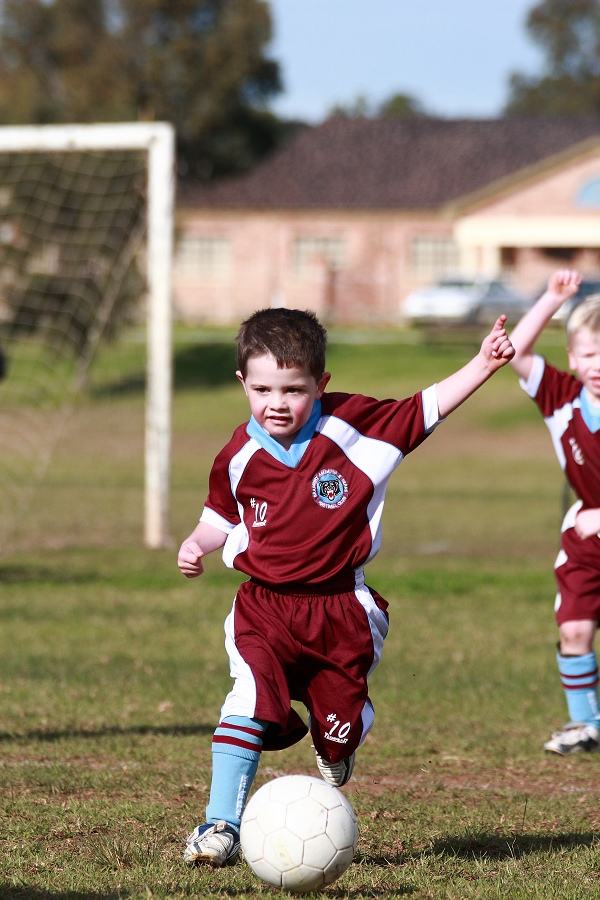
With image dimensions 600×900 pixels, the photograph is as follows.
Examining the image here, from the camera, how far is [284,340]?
4379 mm

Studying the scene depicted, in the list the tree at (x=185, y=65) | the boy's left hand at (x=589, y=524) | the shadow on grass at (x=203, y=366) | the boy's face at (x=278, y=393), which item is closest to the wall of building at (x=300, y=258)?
the tree at (x=185, y=65)

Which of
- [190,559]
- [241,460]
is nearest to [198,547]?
[190,559]

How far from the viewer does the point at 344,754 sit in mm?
4605

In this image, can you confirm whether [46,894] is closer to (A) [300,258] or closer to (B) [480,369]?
(B) [480,369]

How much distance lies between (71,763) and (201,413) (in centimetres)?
2470

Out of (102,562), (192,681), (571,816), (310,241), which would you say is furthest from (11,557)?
(310,241)

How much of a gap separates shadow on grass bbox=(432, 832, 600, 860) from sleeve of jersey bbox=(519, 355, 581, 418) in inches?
80.5

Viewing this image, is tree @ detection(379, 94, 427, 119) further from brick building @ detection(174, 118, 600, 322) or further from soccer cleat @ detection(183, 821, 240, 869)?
soccer cleat @ detection(183, 821, 240, 869)

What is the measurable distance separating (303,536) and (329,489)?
16 cm

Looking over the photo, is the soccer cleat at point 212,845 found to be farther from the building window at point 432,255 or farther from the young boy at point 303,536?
the building window at point 432,255

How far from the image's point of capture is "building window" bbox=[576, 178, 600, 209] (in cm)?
4759

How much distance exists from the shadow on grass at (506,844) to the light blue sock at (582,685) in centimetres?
164

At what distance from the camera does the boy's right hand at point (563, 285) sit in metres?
6.19

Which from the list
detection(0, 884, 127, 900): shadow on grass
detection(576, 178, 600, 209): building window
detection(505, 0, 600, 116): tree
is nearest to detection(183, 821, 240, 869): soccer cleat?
detection(0, 884, 127, 900): shadow on grass
